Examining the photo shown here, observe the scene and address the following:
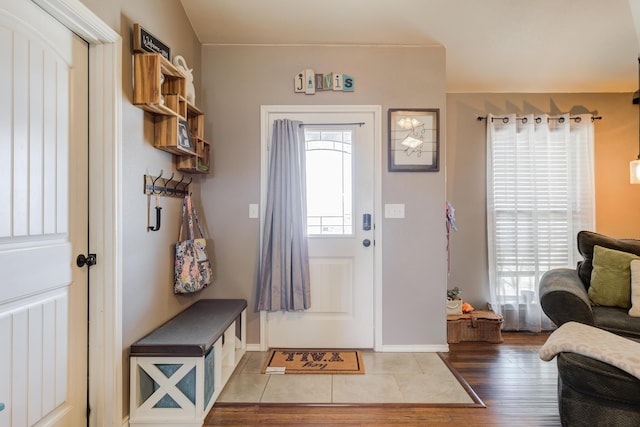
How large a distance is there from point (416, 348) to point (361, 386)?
72cm

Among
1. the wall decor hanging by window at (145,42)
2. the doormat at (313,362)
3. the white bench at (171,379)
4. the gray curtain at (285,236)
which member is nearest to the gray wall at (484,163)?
the doormat at (313,362)

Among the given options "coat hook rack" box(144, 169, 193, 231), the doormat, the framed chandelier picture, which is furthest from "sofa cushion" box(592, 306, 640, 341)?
"coat hook rack" box(144, 169, 193, 231)

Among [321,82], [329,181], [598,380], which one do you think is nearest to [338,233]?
[329,181]

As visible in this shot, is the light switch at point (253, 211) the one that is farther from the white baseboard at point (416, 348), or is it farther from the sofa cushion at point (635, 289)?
the sofa cushion at point (635, 289)

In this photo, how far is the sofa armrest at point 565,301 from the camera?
199 cm

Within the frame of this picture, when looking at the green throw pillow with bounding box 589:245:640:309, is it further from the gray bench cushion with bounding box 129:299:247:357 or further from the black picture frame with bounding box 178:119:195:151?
the black picture frame with bounding box 178:119:195:151

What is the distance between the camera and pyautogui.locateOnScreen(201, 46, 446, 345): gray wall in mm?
2641

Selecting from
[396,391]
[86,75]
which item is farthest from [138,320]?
[396,391]

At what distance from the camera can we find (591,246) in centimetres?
242

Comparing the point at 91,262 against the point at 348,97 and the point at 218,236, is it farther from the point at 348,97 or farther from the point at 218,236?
the point at 348,97

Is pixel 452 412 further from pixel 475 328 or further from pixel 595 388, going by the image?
pixel 475 328

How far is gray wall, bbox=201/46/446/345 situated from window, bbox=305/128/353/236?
→ 10.9 inches

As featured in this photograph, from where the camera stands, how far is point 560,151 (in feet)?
10.3

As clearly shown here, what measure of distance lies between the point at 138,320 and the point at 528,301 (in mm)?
3217
